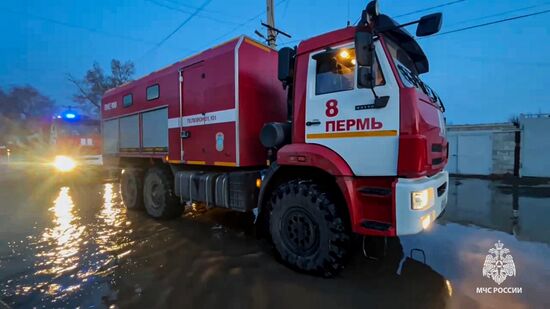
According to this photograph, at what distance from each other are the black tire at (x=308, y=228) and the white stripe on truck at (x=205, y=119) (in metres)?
1.38

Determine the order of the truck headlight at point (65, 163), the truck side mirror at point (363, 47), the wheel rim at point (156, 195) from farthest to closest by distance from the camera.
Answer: the truck headlight at point (65, 163) → the wheel rim at point (156, 195) → the truck side mirror at point (363, 47)

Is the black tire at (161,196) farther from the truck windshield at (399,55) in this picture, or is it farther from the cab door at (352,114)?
the truck windshield at (399,55)

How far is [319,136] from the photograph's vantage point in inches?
136

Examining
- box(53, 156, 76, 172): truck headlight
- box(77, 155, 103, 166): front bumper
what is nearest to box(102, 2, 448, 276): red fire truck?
box(77, 155, 103, 166): front bumper

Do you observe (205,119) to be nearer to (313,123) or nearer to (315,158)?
(313,123)

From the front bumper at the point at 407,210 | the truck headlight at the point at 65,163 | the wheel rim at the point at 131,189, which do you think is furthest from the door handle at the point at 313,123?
the truck headlight at the point at 65,163

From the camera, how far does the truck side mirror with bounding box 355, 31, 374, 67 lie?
2.80 metres

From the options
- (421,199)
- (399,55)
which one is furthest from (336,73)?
(421,199)

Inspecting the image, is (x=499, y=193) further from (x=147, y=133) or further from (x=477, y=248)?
(x=147, y=133)

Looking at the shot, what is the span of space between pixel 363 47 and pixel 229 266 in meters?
3.02

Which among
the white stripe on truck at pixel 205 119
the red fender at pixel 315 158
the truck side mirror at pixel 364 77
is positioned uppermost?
the truck side mirror at pixel 364 77

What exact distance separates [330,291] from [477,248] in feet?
8.85

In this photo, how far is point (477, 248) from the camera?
4344mm

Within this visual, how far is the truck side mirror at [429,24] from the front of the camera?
270cm
